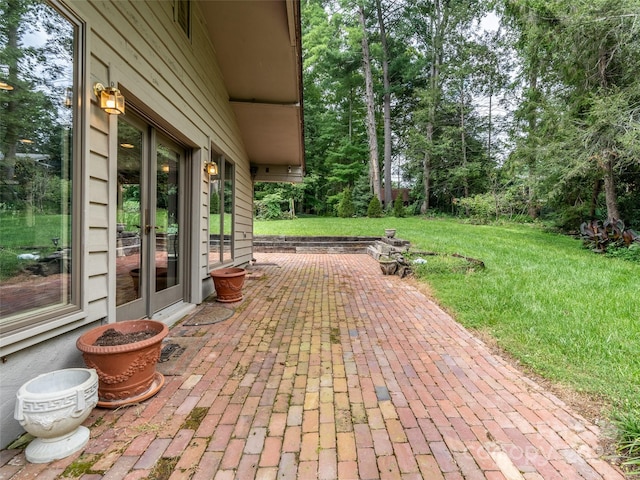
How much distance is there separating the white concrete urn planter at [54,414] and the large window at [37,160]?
382 mm

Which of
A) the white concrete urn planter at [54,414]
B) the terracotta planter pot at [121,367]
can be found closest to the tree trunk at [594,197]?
the terracotta planter pot at [121,367]

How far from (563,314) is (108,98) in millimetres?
4815

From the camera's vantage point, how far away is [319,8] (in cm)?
1792

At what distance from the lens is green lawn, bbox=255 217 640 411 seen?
232 cm

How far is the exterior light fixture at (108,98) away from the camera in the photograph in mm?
2182

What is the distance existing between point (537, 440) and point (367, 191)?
21.6 meters

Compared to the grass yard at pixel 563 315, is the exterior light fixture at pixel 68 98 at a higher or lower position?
higher

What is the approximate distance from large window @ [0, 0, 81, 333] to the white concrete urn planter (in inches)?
15.0

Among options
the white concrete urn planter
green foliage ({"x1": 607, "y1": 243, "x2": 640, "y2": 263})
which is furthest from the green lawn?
the white concrete urn planter

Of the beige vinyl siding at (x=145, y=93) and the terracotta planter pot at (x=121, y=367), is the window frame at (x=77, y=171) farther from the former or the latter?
the terracotta planter pot at (x=121, y=367)

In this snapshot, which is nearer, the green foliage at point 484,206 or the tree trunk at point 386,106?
the green foliage at point 484,206

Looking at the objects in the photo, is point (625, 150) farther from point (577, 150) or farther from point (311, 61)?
point (311, 61)

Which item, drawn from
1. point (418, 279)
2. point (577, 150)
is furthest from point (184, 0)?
point (577, 150)

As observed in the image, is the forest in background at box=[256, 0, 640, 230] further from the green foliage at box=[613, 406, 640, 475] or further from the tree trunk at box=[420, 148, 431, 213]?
the green foliage at box=[613, 406, 640, 475]
